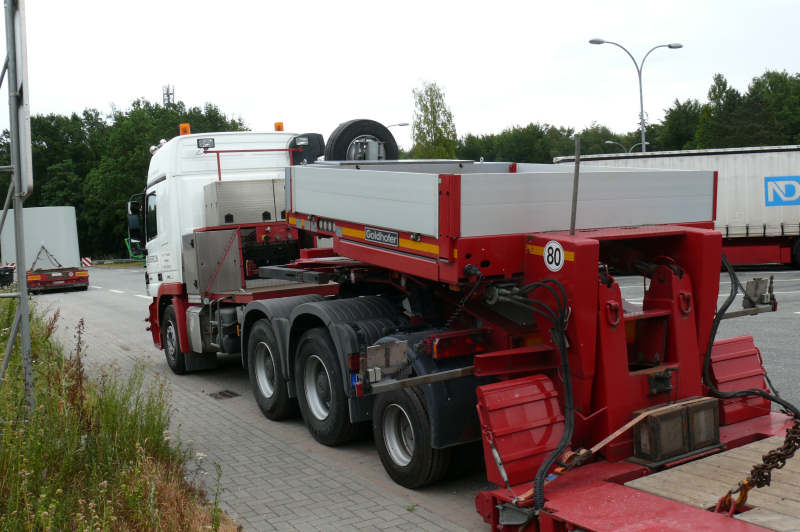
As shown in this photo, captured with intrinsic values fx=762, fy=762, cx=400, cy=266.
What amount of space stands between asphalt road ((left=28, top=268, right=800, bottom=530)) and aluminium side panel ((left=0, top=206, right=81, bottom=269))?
19032 mm

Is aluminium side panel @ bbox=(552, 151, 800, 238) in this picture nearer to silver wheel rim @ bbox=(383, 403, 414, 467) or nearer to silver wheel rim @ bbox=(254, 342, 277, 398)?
silver wheel rim @ bbox=(254, 342, 277, 398)

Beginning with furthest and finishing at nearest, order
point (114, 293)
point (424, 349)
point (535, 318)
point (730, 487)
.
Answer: point (114, 293) < point (424, 349) < point (535, 318) < point (730, 487)

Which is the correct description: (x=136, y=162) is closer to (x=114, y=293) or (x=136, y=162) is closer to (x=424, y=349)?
(x=114, y=293)

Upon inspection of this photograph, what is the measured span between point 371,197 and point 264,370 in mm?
3035

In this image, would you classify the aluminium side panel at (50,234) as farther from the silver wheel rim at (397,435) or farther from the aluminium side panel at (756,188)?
the silver wheel rim at (397,435)

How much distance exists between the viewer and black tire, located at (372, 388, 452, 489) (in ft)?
18.1

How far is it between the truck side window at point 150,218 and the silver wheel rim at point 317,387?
476 centimetres

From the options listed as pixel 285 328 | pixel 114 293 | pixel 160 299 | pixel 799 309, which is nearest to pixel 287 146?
pixel 160 299

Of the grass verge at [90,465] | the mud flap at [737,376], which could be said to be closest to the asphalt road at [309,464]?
the grass verge at [90,465]

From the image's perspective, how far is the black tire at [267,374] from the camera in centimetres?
779

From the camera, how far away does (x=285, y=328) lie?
7.46m

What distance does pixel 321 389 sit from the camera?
7.10 meters

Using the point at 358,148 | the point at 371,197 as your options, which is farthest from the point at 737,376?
the point at 358,148

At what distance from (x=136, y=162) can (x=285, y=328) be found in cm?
5008
